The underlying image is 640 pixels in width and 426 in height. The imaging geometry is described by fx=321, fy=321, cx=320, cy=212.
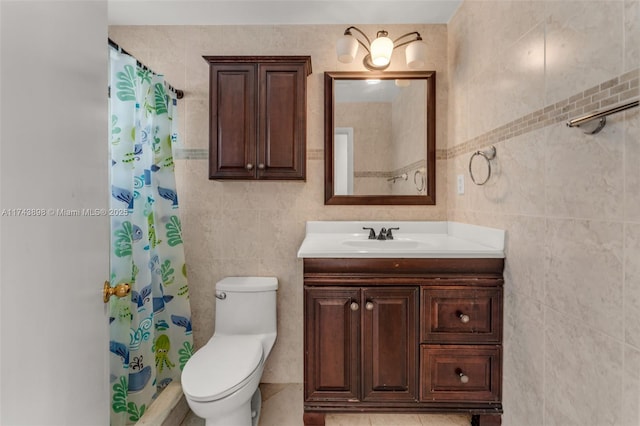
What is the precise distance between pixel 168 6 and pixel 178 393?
2282 mm

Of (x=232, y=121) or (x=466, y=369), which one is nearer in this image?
(x=466, y=369)

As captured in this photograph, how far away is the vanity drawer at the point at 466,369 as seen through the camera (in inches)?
58.7

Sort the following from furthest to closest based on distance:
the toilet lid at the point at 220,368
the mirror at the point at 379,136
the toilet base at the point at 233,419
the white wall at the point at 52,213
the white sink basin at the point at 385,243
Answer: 1. the mirror at the point at 379,136
2. the white sink basin at the point at 385,243
3. the toilet base at the point at 233,419
4. the toilet lid at the point at 220,368
5. the white wall at the point at 52,213

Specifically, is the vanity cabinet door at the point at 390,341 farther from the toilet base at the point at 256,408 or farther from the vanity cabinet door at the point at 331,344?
the toilet base at the point at 256,408

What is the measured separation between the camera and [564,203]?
3.63ft

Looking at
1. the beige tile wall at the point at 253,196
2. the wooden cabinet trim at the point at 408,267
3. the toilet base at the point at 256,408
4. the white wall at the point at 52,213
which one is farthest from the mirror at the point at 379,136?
the white wall at the point at 52,213

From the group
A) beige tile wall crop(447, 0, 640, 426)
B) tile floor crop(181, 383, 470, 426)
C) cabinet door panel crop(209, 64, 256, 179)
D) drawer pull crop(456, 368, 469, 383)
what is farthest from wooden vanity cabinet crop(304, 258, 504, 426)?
cabinet door panel crop(209, 64, 256, 179)

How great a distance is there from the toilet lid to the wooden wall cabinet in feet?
3.18

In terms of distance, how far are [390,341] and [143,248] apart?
1.33 metres

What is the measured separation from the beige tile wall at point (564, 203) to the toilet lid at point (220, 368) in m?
1.20

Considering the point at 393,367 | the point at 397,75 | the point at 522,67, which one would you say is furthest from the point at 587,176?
the point at 397,75

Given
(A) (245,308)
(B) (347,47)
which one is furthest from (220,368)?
(B) (347,47)

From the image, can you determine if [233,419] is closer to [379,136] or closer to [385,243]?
[385,243]

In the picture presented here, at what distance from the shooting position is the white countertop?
149 centimetres
